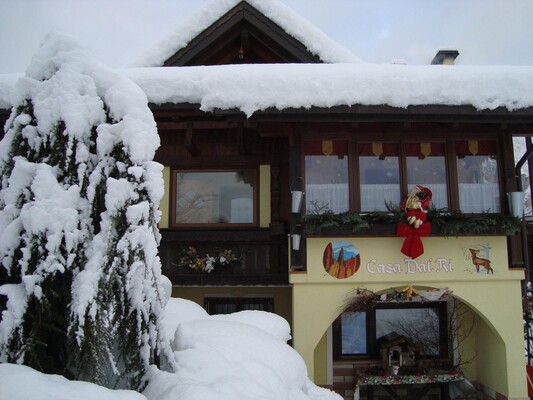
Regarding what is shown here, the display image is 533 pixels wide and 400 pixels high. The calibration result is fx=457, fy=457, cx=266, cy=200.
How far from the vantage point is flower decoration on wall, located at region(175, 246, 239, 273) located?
7711 mm

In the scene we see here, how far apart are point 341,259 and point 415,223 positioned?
1201 mm

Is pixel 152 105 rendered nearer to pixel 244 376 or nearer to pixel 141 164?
pixel 141 164

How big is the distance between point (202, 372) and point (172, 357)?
0.22 metres

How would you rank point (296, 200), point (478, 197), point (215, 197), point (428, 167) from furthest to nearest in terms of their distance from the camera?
point (215, 197)
point (428, 167)
point (478, 197)
point (296, 200)

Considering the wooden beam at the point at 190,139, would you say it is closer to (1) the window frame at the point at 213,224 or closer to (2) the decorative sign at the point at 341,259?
(1) the window frame at the point at 213,224

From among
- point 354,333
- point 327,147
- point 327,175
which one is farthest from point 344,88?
point 354,333

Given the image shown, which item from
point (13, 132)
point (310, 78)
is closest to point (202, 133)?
point (310, 78)

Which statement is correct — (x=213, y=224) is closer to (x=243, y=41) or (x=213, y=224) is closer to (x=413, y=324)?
(x=243, y=41)

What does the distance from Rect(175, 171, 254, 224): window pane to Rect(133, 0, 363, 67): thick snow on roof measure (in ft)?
7.87

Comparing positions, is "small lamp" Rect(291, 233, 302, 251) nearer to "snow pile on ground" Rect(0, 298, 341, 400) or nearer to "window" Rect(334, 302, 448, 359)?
"window" Rect(334, 302, 448, 359)

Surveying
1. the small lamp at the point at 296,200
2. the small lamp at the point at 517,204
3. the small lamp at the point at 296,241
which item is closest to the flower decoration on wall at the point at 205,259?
the small lamp at the point at 296,241

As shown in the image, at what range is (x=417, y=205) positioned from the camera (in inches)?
265

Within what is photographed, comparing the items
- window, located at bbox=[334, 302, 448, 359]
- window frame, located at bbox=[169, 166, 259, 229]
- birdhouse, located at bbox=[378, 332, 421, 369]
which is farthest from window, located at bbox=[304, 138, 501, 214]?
birdhouse, located at bbox=[378, 332, 421, 369]

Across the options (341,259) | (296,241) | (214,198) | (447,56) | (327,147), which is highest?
(447,56)
